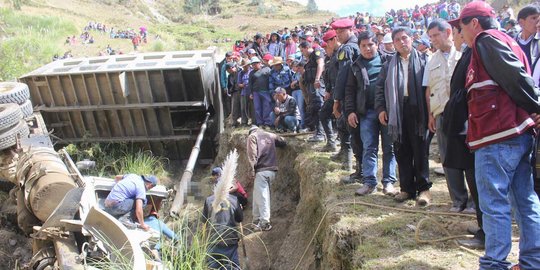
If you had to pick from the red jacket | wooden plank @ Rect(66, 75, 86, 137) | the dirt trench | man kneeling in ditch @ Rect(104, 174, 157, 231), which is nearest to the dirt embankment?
the dirt trench

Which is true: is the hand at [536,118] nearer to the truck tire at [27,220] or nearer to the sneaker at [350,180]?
the sneaker at [350,180]

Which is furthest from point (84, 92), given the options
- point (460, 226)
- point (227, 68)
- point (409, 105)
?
point (460, 226)

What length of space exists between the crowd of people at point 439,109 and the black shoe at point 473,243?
1 cm

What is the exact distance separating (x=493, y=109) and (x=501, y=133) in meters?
0.14

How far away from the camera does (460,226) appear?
3615 millimetres

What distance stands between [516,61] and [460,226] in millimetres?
1675

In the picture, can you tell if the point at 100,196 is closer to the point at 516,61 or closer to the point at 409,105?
the point at 409,105

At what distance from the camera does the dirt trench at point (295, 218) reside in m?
5.03

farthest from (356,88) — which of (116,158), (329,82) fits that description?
→ (116,158)

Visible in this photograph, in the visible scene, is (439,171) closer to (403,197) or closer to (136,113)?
(403,197)

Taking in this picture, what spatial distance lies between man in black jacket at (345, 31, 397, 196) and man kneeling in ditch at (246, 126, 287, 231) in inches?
83.3

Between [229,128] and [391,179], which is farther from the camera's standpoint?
[229,128]

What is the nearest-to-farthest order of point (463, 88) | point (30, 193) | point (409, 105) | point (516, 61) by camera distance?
point (516, 61) < point (463, 88) < point (409, 105) < point (30, 193)

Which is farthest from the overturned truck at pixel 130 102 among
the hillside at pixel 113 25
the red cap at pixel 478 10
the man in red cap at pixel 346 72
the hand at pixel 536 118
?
the hillside at pixel 113 25
